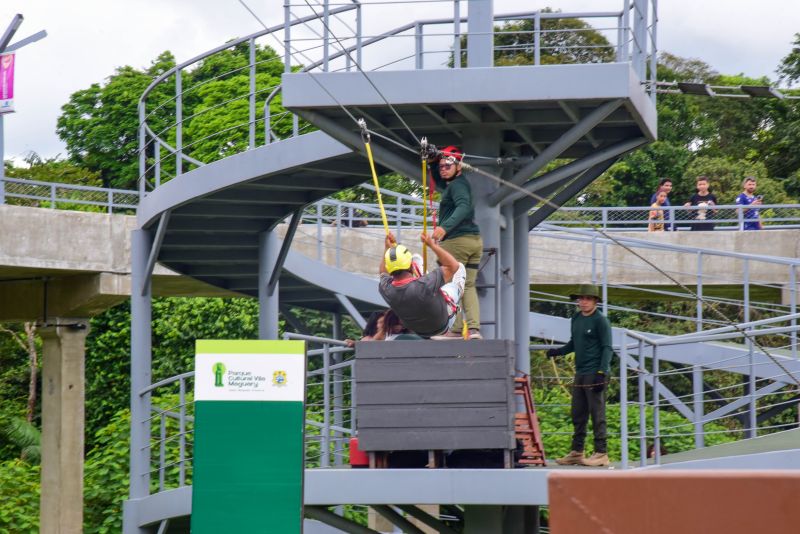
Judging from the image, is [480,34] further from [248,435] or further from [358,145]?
[248,435]

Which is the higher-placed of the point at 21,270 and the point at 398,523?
the point at 21,270

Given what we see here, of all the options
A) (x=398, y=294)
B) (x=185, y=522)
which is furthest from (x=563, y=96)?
(x=185, y=522)

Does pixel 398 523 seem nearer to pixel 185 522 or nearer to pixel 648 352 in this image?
pixel 185 522

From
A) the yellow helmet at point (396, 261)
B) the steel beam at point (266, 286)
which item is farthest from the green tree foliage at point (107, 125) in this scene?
the yellow helmet at point (396, 261)

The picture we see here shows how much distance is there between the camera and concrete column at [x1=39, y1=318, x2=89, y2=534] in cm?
2272

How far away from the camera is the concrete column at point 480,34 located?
1178 centimetres

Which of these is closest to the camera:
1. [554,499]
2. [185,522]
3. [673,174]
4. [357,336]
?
[554,499]

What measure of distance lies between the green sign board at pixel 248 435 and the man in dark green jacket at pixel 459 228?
1698mm

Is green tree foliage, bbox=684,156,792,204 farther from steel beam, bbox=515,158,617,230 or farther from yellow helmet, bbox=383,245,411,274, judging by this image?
yellow helmet, bbox=383,245,411,274

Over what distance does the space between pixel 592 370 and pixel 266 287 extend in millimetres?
6907

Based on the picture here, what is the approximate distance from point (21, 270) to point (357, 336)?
10419 mm

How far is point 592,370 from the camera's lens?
11.5 meters

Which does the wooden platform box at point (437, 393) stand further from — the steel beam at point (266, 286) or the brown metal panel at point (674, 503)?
the brown metal panel at point (674, 503)

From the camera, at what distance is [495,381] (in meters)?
10.8
